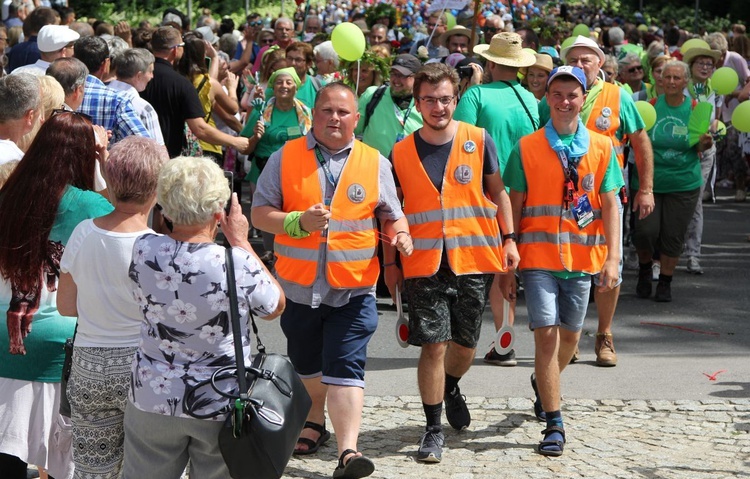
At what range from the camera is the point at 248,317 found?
13.3ft

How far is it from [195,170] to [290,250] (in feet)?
5.76

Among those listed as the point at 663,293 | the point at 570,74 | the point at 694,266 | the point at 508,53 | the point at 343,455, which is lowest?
the point at 343,455

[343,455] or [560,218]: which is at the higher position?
[560,218]

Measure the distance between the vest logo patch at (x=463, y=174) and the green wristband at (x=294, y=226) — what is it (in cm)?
101

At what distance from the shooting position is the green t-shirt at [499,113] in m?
7.52

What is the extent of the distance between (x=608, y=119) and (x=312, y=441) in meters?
3.22

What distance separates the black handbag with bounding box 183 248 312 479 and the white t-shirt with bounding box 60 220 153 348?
44 centimetres

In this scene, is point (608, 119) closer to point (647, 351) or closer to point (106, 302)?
point (647, 351)

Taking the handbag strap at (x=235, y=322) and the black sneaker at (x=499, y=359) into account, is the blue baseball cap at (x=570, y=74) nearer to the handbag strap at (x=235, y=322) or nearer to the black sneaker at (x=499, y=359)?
the black sneaker at (x=499, y=359)

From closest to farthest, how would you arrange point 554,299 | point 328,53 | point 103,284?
point 103,284
point 554,299
point 328,53

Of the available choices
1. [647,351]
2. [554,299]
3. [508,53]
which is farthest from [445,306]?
[647,351]

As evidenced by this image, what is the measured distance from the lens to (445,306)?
605 centimetres

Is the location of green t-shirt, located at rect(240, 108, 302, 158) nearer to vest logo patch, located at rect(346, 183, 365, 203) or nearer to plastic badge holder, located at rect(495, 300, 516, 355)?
plastic badge holder, located at rect(495, 300, 516, 355)

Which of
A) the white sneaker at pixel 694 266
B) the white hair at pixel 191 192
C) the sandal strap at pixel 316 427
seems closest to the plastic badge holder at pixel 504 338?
the sandal strap at pixel 316 427
